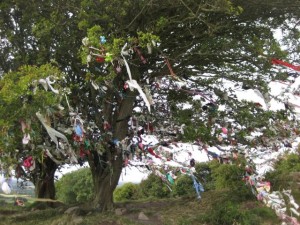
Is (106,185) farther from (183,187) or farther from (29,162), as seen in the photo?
(183,187)

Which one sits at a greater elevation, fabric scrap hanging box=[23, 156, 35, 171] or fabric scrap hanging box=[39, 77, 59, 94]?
fabric scrap hanging box=[39, 77, 59, 94]

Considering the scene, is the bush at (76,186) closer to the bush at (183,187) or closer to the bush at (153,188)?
the bush at (153,188)

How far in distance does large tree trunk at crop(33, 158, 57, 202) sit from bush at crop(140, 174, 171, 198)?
3.94 m

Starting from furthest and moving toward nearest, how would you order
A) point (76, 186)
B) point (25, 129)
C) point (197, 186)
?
point (76, 186), point (197, 186), point (25, 129)

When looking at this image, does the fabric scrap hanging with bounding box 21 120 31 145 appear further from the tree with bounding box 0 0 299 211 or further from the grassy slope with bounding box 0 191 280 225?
the grassy slope with bounding box 0 191 280 225

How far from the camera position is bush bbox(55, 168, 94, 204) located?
20.8 meters

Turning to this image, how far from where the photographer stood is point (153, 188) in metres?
15.6

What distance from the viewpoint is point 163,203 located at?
11344mm

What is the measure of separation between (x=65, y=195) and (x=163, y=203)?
12.5 metres

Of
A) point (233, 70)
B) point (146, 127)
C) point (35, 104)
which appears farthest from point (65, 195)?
point (35, 104)

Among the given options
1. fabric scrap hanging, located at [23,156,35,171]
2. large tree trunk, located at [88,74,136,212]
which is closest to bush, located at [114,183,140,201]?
large tree trunk, located at [88,74,136,212]

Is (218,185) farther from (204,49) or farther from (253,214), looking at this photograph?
(204,49)

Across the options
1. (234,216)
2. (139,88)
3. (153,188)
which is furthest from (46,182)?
(139,88)

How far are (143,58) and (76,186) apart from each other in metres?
15.4
